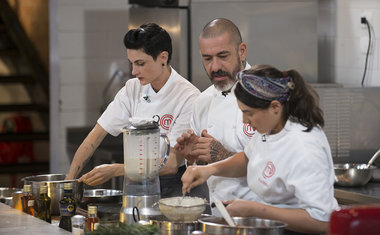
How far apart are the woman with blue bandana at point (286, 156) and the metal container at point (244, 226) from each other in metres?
0.09

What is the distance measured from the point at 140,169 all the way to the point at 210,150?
0.31m

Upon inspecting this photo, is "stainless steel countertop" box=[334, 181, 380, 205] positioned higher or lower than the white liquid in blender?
lower

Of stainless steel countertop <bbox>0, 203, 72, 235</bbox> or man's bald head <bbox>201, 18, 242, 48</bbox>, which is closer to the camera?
stainless steel countertop <bbox>0, 203, 72, 235</bbox>

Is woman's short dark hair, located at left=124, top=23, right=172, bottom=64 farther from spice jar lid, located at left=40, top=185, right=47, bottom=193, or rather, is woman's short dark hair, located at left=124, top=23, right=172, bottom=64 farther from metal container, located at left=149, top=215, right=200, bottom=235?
metal container, located at left=149, top=215, right=200, bottom=235

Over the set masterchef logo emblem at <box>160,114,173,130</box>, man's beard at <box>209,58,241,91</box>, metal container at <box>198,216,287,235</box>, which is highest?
man's beard at <box>209,58,241,91</box>

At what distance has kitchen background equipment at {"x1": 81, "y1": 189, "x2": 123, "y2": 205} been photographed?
2.93m

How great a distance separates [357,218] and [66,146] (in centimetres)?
380

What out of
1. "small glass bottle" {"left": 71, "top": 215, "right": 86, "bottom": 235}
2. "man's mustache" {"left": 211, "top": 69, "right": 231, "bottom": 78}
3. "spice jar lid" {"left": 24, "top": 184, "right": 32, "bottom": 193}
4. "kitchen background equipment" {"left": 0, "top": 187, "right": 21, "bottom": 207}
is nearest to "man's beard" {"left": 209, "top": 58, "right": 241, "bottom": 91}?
"man's mustache" {"left": 211, "top": 69, "right": 231, "bottom": 78}

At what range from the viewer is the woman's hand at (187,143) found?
105 inches

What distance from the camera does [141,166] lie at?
247 centimetres

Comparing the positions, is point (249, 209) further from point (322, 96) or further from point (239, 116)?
point (322, 96)

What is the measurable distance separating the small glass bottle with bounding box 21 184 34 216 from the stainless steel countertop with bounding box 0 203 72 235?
1.9 inches

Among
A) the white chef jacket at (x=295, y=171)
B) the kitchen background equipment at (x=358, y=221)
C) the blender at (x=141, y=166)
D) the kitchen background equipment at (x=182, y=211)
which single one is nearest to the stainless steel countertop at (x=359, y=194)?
the white chef jacket at (x=295, y=171)

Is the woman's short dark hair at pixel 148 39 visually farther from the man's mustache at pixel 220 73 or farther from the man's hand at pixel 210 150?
the man's hand at pixel 210 150
